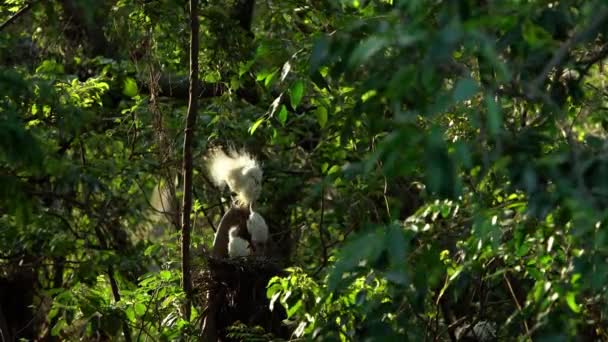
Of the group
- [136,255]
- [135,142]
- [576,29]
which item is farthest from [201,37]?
[576,29]

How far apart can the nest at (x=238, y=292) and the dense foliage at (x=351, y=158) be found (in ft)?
0.39

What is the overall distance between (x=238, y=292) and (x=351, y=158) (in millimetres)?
2374

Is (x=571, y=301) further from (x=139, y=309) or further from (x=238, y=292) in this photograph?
(x=238, y=292)

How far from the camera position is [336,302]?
4293 millimetres

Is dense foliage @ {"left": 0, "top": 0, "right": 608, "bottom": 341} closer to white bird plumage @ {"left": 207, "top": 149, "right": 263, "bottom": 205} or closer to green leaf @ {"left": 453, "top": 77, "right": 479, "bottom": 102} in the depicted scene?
green leaf @ {"left": 453, "top": 77, "right": 479, "bottom": 102}

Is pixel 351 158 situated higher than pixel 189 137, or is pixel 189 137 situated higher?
pixel 351 158

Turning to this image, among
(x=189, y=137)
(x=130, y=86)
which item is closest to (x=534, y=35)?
(x=189, y=137)

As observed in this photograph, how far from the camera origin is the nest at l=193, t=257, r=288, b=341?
5.86 meters

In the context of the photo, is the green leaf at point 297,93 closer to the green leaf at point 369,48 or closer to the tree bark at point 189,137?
the tree bark at point 189,137

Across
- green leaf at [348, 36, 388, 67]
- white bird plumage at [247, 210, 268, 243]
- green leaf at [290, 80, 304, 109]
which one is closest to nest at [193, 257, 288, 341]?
white bird plumage at [247, 210, 268, 243]

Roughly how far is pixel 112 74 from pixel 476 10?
4747mm

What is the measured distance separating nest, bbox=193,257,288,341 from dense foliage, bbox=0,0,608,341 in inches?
4.7

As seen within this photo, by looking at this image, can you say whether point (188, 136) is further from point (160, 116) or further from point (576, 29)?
point (576, 29)

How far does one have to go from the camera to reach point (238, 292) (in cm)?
593
